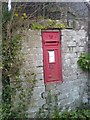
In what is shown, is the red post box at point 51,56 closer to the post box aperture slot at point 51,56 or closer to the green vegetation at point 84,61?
the post box aperture slot at point 51,56

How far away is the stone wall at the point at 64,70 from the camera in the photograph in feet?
16.4

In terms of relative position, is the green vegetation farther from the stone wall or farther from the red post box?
the red post box

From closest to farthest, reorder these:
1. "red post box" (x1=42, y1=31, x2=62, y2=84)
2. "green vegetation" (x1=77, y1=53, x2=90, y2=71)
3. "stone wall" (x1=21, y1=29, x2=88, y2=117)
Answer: "stone wall" (x1=21, y1=29, x2=88, y2=117), "red post box" (x1=42, y1=31, x2=62, y2=84), "green vegetation" (x1=77, y1=53, x2=90, y2=71)

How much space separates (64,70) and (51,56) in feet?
1.41

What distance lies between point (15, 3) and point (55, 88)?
1.65 m

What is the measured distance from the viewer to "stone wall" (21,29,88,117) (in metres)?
5.01

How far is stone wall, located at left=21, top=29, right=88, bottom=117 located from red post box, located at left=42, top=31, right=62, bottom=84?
83mm

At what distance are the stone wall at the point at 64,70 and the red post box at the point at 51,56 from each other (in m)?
0.08

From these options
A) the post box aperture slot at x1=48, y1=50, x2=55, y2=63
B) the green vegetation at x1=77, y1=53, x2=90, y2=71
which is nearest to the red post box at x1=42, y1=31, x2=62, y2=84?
the post box aperture slot at x1=48, y1=50, x2=55, y2=63

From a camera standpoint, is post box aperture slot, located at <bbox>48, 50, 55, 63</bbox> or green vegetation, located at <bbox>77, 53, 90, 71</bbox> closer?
post box aperture slot, located at <bbox>48, 50, 55, 63</bbox>

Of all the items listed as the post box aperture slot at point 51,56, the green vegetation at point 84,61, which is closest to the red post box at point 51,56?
the post box aperture slot at point 51,56

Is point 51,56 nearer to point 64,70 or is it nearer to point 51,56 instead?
point 51,56

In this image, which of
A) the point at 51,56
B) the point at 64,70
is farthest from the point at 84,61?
the point at 51,56

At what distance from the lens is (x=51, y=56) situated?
521cm
